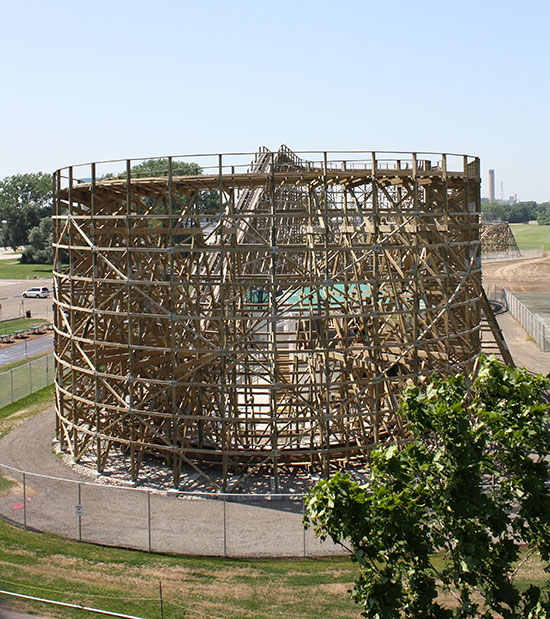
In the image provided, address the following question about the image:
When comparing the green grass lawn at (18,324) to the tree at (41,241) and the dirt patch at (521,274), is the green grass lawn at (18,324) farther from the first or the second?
the dirt patch at (521,274)

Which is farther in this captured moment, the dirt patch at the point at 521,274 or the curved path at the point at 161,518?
the dirt patch at the point at 521,274

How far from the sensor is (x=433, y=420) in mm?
9297

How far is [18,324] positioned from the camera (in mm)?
51906

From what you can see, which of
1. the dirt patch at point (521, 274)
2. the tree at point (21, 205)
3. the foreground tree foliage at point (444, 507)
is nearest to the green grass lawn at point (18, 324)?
the foreground tree foliage at point (444, 507)

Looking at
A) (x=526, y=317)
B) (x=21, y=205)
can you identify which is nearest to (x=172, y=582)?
(x=526, y=317)

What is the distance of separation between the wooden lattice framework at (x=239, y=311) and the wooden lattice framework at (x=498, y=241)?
302 feet

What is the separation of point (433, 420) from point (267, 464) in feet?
37.9

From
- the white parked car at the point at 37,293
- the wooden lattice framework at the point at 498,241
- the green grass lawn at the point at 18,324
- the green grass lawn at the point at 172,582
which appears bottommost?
the green grass lawn at the point at 172,582

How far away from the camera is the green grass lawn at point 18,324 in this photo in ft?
161

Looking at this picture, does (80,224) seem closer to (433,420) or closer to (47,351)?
(433,420)

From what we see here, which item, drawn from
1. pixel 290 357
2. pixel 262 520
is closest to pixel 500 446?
pixel 262 520

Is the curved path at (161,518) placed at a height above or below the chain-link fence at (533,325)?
below

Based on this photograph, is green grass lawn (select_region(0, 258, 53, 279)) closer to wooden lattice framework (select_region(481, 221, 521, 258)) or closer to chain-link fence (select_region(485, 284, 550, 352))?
chain-link fence (select_region(485, 284, 550, 352))

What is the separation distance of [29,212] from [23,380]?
8048 cm
